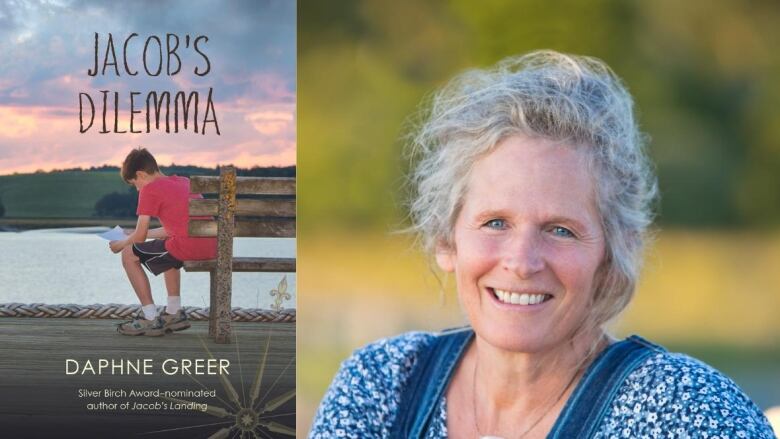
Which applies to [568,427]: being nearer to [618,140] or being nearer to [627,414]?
[627,414]

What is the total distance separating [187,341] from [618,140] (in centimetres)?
198

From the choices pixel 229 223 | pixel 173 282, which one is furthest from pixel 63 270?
pixel 229 223

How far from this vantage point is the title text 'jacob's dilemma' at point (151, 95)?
3.13m

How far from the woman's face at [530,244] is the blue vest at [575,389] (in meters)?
0.08

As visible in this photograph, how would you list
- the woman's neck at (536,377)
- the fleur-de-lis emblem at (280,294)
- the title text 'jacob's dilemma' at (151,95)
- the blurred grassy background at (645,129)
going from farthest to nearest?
the blurred grassy background at (645,129), the fleur-de-lis emblem at (280,294), the title text 'jacob's dilemma' at (151,95), the woman's neck at (536,377)

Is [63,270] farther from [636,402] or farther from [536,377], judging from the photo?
[636,402]

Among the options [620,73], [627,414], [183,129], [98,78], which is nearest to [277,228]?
[183,129]

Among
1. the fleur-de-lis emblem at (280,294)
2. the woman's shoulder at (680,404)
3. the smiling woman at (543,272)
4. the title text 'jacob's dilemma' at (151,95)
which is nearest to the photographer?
the woman's shoulder at (680,404)

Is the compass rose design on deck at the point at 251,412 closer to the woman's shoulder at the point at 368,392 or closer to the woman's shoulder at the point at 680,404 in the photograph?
the woman's shoulder at the point at 368,392

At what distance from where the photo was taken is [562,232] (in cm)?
158

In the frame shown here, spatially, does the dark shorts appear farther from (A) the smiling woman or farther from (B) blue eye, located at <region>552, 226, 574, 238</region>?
(B) blue eye, located at <region>552, 226, 574, 238</region>

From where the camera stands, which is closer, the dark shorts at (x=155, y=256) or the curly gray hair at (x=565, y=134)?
the curly gray hair at (x=565, y=134)

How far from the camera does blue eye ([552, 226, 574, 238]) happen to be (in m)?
1.58

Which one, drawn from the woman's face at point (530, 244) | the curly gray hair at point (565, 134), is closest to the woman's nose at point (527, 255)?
the woman's face at point (530, 244)
